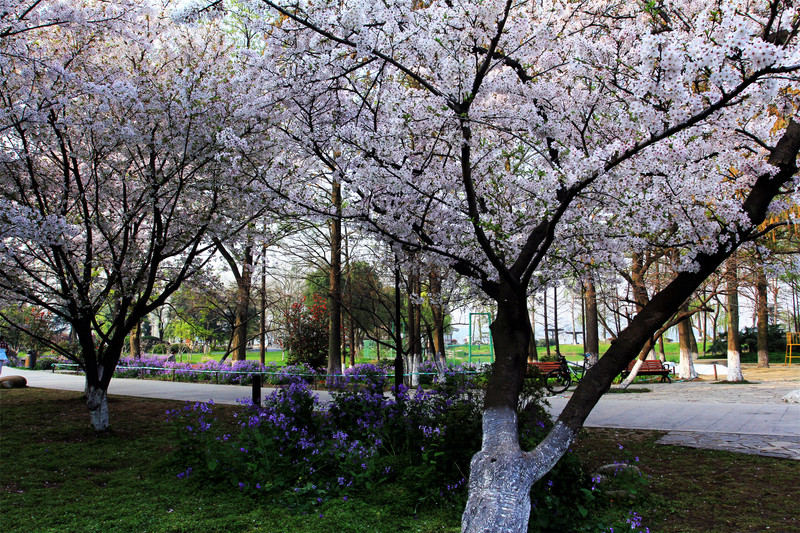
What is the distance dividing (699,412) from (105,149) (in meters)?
10.5

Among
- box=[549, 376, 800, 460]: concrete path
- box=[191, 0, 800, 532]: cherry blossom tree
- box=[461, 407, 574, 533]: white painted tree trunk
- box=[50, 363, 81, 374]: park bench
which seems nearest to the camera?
box=[461, 407, 574, 533]: white painted tree trunk

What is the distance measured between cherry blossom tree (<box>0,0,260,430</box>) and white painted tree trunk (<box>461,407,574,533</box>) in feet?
12.8

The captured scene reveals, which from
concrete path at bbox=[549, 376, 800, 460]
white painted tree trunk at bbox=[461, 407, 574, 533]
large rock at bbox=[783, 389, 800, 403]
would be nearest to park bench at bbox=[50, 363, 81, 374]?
concrete path at bbox=[549, 376, 800, 460]

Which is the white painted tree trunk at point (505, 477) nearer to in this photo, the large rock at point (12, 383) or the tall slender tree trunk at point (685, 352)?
the large rock at point (12, 383)

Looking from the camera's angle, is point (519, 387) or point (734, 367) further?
point (734, 367)

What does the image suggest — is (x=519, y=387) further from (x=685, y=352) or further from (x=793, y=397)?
(x=685, y=352)

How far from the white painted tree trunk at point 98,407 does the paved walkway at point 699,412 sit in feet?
10.7

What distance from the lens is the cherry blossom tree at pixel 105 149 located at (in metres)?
6.23

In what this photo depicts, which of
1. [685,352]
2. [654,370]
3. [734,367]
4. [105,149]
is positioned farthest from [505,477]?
[685,352]

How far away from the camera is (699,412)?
9078mm

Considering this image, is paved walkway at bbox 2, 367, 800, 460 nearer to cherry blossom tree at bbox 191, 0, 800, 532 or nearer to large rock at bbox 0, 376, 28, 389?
large rock at bbox 0, 376, 28, 389

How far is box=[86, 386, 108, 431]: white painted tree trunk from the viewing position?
6734mm

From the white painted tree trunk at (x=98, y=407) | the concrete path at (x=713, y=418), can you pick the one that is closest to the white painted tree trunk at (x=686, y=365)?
the concrete path at (x=713, y=418)

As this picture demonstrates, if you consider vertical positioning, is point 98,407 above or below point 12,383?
above
